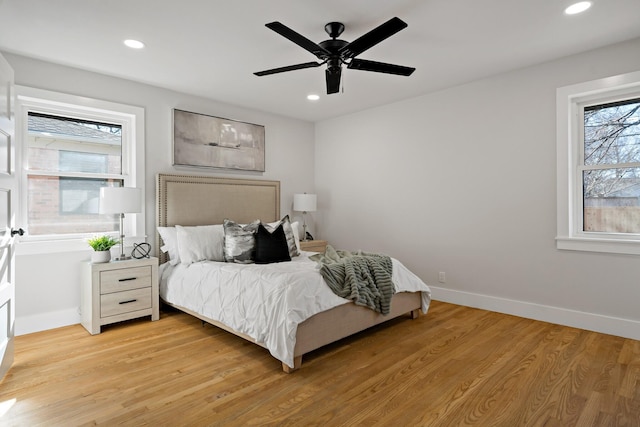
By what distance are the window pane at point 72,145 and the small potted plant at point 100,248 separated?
2.74ft

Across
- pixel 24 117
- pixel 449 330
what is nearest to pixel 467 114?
pixel 449 330

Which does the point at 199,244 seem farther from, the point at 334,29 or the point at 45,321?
the point at 334,29

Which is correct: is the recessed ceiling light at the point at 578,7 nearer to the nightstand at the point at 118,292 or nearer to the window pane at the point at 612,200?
the window pane at the point at 612,200

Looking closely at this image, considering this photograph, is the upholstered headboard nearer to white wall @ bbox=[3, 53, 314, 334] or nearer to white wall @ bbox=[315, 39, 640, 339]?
white wall @ bbox=[3, 53, 314, 334]

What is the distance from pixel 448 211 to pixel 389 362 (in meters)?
2.22

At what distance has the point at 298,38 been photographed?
2363 mm

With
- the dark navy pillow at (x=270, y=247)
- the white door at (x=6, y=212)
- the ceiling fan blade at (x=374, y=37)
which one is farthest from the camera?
the dark navy pillow at (x=270, y=247)

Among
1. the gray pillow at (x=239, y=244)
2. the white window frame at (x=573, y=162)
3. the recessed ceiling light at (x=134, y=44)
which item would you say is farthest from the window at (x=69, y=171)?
the white window frame at (x=573, y=162)

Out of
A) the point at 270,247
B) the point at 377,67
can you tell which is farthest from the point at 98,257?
the point at 377,67

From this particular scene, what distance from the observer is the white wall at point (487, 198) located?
3.27 m

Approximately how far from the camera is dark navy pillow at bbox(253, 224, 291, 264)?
359 centimetres

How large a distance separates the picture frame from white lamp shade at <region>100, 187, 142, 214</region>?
0.88 metres

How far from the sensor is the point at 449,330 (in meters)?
3.30

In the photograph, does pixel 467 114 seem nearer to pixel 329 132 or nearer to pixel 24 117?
pixel 329 132
